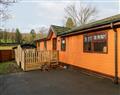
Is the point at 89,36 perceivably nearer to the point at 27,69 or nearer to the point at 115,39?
the point at 115,39

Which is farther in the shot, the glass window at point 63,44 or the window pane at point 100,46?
the glass window at point 63,44

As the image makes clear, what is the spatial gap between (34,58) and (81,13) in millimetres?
36336

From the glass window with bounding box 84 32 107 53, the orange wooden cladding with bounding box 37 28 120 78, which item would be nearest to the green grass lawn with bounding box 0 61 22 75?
the orange wooden cladding with bounding box 37 28 120 78

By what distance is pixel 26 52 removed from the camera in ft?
38.4

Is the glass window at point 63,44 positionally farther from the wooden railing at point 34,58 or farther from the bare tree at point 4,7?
the bare tree at point 4,7

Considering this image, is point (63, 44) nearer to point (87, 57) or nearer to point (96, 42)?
point (87, 57)

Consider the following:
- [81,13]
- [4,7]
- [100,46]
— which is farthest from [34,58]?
[81,13]

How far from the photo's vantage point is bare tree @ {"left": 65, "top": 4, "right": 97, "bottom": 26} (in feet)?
144

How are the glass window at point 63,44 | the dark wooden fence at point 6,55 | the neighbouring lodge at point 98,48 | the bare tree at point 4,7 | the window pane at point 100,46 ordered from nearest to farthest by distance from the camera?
the bare tree at point 4,7 < the neighbouring lodge at point 98,48 < the window pane at point 100,46 < the glass window at point 63,44 < the dark wooden fence at point 6,55

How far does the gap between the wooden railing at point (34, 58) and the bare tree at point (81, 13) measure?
31296 millimetres

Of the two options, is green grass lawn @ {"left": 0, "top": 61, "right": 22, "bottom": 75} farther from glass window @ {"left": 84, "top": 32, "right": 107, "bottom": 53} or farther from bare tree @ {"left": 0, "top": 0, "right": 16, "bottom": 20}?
glass window @ {"left": 84, "top": 32, "right": 107, "bottom": 53}

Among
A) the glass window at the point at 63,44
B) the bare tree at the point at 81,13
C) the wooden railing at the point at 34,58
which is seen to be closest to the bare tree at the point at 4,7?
the wooden railing at the point at 34,58

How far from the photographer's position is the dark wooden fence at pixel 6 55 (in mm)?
19641

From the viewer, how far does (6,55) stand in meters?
20.3
